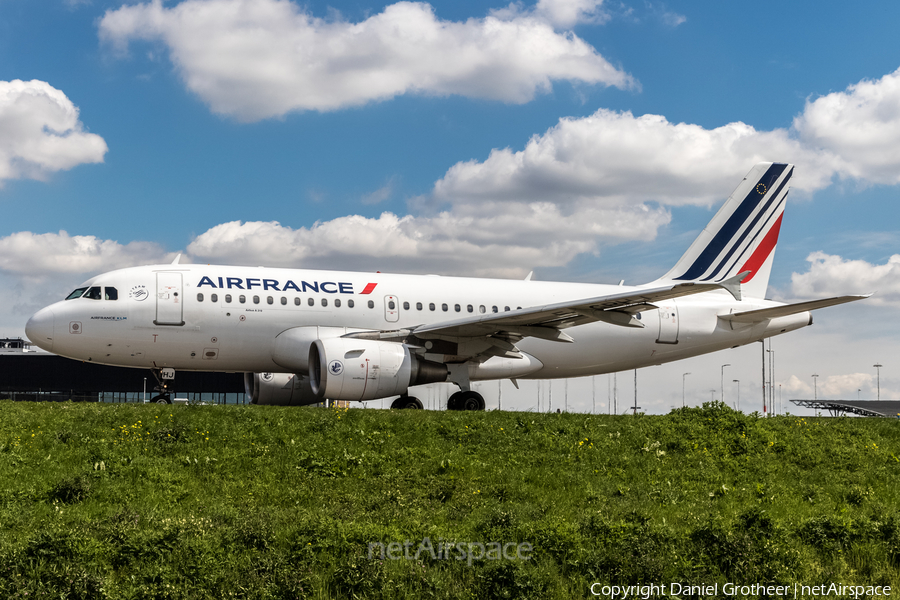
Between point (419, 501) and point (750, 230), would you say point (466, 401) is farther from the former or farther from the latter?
point (750, 230)

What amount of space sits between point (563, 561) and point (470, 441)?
5160 millimetres

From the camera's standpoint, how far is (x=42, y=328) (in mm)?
19672

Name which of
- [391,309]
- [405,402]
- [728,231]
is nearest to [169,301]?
[391,309]

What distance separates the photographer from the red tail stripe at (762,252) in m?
27.8

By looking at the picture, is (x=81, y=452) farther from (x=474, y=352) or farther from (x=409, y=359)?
(x=474, y=352)

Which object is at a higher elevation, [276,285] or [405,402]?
[276,285]

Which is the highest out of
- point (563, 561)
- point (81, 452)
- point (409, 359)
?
point (409, 359)

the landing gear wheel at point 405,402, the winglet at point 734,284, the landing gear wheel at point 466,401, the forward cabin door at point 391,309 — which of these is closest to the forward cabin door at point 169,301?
the forward cabin door at point 391,309

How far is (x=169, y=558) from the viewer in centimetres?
1005

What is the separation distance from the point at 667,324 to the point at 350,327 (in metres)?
10.1

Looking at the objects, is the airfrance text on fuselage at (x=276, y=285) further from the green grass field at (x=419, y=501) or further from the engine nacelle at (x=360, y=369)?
the green grass field at (x=419, y=501)

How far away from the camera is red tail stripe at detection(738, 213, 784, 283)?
91.2 feet

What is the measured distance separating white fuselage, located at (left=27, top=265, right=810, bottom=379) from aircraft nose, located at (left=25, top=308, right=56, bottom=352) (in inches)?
1.0

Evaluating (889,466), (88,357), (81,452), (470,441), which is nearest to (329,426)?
(470,441)
